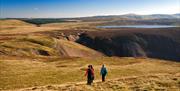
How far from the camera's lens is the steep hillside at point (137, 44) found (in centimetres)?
13562

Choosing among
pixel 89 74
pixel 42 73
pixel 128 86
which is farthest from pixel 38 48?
pixel 128 86

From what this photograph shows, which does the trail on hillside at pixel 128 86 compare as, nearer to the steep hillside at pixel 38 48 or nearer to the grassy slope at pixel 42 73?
the grassy slope at pixel 42 73

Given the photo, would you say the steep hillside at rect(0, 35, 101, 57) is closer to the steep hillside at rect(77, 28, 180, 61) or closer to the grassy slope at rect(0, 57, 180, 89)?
the steep hillside at rect(77, 28, 180, 61)

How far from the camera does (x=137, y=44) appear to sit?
481ft

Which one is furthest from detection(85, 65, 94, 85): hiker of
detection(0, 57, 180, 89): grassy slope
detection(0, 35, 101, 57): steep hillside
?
detection(0, 35, 101, 57): steep hillside

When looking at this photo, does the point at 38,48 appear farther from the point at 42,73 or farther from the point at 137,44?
the point at 137,44

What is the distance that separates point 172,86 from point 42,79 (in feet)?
78.8

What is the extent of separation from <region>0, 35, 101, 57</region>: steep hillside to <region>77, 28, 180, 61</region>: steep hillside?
51.4 feet

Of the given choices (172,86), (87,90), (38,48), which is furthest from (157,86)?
(38,48)

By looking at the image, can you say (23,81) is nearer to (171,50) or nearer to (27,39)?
(27,39)

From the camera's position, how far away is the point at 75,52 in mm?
113688

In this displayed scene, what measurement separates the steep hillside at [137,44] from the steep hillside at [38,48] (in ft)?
51.4

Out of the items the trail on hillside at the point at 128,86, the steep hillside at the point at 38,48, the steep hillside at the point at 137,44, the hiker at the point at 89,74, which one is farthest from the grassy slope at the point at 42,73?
the steep hillside at the point at 137,44

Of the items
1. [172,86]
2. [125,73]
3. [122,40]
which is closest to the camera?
[172,86]
